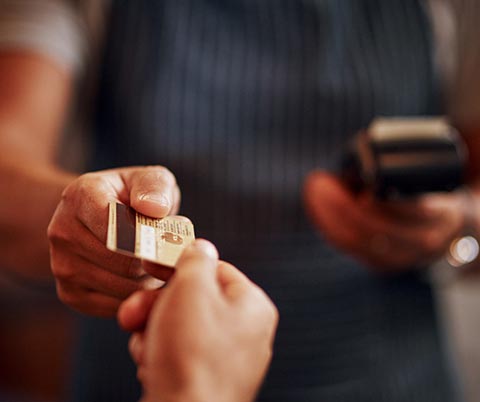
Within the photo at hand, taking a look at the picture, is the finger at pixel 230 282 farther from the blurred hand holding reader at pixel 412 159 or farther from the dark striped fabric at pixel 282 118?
the dark striped fabric at pixel 282 118

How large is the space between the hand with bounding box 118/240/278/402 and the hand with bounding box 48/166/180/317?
1.1 inches

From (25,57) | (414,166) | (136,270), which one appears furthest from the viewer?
(25,57)

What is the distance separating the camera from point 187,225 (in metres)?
0.30

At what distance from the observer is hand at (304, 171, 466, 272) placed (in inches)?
23.5

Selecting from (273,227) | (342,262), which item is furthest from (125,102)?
(342,262)

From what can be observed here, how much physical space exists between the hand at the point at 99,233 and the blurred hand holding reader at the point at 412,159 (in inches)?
9.3

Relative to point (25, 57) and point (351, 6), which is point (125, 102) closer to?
point (25, 57)

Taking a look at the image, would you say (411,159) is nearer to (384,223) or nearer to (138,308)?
(384,223)

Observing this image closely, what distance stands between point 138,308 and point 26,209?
23 centimetres

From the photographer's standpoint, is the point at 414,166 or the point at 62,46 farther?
the point at 62,46

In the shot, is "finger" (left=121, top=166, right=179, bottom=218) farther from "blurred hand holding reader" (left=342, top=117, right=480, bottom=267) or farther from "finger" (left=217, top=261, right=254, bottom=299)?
"blurred hand holding reader" (left=342, top=117, right=480, bottom=267)

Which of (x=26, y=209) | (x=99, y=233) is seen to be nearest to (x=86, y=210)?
(x=99, y=233)

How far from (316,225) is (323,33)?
0.83 ft

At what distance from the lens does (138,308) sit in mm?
259
